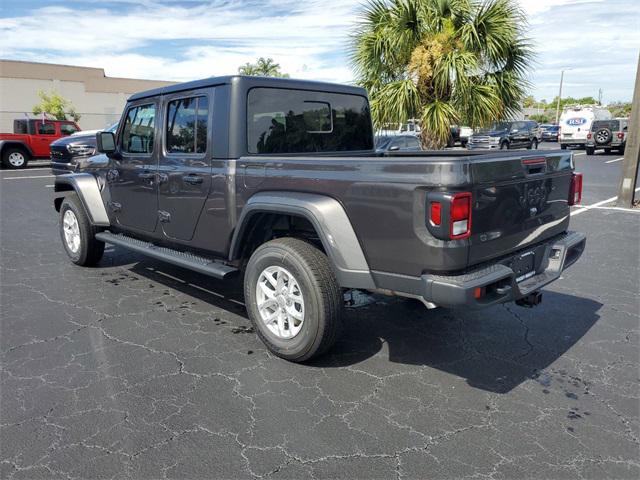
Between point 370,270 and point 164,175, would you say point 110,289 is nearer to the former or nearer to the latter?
point 164,175

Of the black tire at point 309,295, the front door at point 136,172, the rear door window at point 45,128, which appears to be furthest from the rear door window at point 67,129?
the black tire at point 309,295

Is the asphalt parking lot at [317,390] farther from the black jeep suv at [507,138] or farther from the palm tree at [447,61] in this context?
the black jeep suv at [507,138]

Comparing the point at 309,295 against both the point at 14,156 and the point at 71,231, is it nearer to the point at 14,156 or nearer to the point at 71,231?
the point at 71,231

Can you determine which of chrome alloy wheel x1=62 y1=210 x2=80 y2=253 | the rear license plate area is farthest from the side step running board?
the rear license plate area

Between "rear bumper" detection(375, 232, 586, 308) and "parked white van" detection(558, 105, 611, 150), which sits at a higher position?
"parked white van" detection(558, 105, 611, 150)

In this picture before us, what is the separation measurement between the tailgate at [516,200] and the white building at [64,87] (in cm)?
4106

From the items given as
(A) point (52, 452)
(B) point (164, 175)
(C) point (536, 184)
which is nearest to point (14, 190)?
(B) point (164, 175)

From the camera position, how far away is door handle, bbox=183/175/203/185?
408 centimetres

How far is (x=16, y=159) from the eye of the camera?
1956cm

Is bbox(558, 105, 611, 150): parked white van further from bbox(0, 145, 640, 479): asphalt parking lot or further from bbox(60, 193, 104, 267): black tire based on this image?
bbox(60, 193, 104, 267): black tire

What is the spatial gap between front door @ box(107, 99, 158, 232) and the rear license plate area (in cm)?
309

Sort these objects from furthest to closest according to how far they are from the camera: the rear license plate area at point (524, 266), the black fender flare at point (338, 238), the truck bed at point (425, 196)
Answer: the rear license plate area at point (524, 266)
the black fender flare at point (338, 238)
the truck bed at point (425, 196)

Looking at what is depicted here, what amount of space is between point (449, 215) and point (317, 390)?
1.38 m

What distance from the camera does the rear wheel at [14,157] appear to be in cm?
1933
